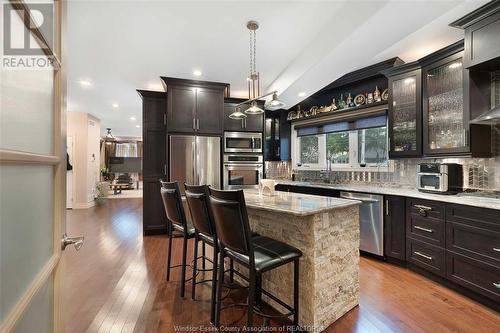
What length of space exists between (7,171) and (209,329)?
1.84 metres

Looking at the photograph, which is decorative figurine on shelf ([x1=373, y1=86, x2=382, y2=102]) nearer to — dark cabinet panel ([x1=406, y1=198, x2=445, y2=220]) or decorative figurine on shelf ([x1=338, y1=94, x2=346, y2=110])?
decorative figurine on shelf ([x1=338, y1=94, x2=346, y2=110])

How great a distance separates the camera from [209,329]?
74.4 inches

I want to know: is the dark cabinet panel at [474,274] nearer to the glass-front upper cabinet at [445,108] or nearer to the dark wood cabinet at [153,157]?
the glass-front upper cabinet at [445,108]

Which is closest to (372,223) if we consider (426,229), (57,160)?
(426,229)

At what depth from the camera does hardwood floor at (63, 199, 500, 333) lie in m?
1.94

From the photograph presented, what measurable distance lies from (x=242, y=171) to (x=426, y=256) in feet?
9.78

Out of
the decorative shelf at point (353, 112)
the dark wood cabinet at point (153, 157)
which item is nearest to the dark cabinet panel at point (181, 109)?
the dark wood cabinet at point (153, 157)

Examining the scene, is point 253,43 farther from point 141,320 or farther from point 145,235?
point 145,235

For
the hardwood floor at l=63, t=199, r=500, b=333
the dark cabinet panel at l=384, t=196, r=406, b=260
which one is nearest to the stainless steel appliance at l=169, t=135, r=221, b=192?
the hardwood floor at l=63, t=199, r=500, b=333

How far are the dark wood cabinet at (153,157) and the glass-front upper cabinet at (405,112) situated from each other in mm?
3717

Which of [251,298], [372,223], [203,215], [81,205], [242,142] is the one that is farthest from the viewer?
[81,205]

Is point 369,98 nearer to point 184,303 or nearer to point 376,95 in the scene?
point 376,95

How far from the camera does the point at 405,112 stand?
3.29 m

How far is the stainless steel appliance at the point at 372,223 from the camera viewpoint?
10.5ft
